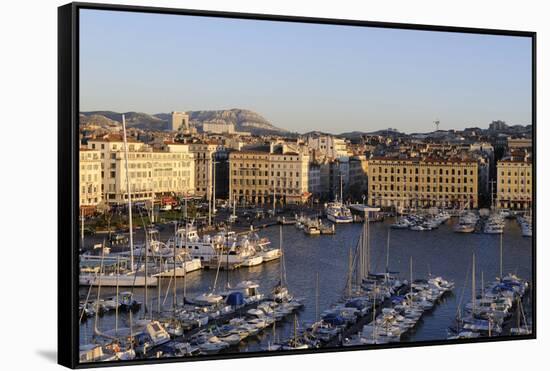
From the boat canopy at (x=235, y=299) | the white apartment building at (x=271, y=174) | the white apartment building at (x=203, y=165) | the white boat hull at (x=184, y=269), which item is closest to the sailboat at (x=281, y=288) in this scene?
the boat canopy at (x=235, y=299)

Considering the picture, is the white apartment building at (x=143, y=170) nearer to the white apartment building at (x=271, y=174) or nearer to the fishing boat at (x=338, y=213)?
the white apartment building at (x=271, y=174)

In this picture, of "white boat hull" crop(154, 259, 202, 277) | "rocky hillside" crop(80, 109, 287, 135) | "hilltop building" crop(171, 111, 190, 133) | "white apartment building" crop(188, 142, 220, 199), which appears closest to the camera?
"rocky hillside" crop(80, 109, 287, 135)

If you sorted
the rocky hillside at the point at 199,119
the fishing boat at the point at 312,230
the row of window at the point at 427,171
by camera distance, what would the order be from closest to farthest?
1. the rocky hillside at the point at 199,119
2. the fishing boat at the point at 312,230
3. the row of window at the point at 427,171

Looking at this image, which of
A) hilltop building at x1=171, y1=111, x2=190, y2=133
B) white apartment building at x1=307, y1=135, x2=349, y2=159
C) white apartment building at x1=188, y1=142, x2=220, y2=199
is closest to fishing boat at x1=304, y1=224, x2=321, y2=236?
white apartment building at x1=307, y1=135, x2=349, y2=159

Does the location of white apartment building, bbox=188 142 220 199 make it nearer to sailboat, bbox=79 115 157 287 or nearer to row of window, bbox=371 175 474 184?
sailboat, bbox=79 115 157 287

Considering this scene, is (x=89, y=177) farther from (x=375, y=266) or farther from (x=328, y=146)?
(x=375, y=266)

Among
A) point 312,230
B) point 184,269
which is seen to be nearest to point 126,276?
point 184,269

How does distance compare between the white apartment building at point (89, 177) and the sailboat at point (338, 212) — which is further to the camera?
the sailboat at point (338, 212)
